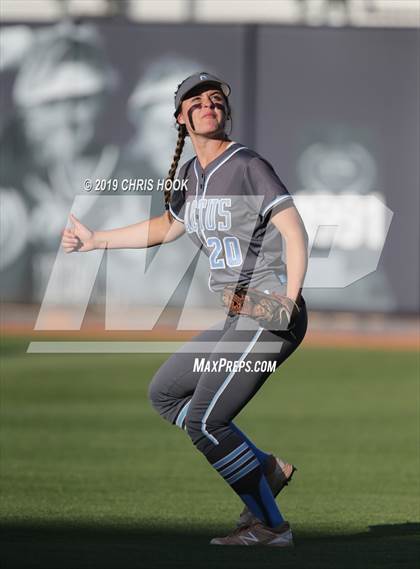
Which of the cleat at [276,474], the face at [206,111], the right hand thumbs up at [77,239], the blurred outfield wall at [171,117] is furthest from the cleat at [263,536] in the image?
the blurred outfield wall at [171,117]

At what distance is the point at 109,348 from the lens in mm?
19109

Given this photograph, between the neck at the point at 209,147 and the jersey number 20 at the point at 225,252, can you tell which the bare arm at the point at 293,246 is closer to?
the jersey number 20 at the point at 225,252

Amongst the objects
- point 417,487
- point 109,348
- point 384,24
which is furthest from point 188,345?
point 384,24

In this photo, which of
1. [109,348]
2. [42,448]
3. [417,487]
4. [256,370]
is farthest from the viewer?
[109,348]

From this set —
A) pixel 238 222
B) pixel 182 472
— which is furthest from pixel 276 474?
pixel 182 472

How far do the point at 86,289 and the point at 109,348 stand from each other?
2390mm

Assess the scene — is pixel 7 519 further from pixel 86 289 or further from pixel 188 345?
pixel 86 289

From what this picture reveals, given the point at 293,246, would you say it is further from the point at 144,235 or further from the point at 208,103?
the point at 144,235

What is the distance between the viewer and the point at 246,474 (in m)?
6.28

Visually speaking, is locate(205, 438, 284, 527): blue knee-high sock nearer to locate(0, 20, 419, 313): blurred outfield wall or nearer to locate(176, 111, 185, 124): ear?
locate(176, 111, 185, 124): ear

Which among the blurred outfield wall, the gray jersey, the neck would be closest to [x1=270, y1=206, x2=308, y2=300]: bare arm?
the gray jersey

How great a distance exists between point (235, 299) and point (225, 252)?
0.30 m

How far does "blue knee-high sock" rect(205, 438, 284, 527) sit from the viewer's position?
6266 millimetres

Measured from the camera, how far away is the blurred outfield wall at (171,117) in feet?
74.4
